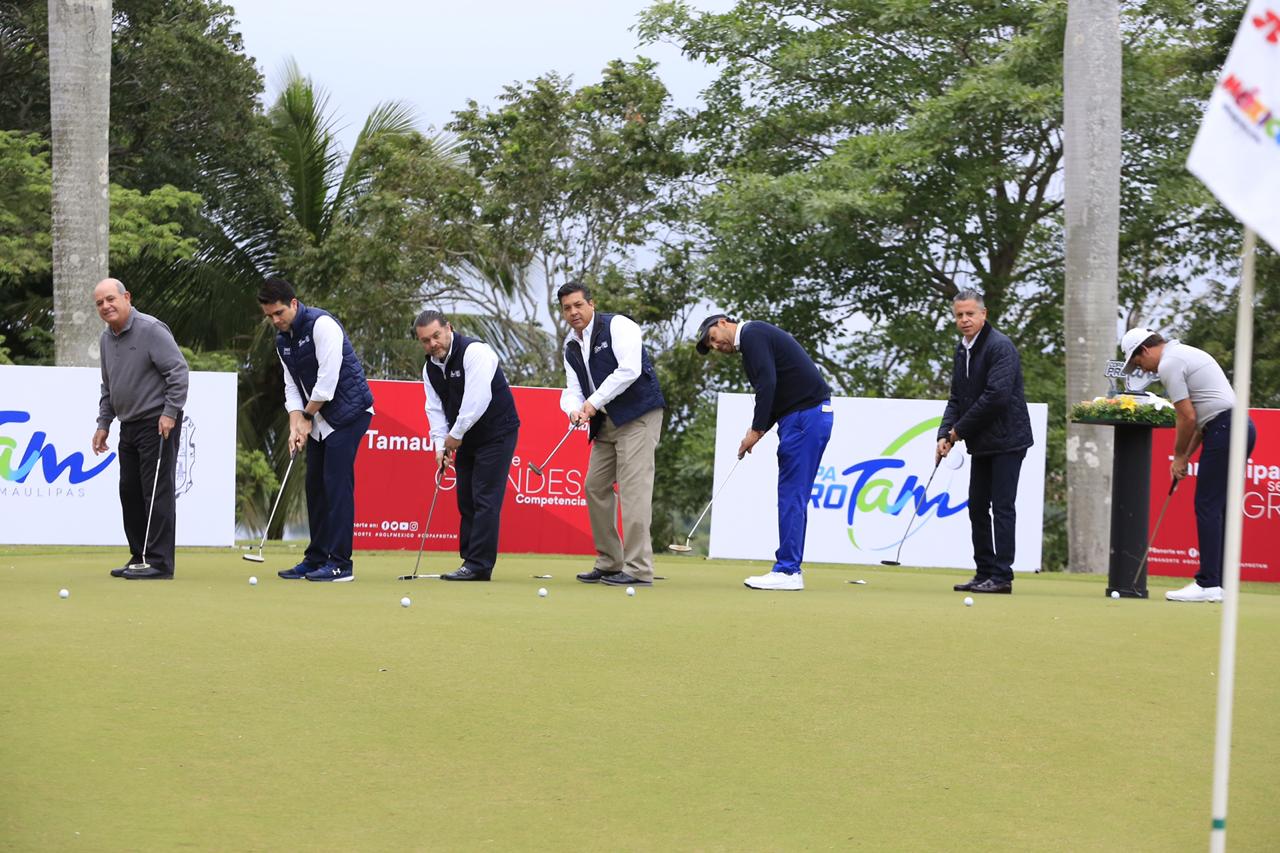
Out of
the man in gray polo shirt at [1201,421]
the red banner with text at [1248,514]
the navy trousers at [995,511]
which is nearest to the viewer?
the man in gray polo shirt at [1201,421]

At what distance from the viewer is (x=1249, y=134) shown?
3422mm

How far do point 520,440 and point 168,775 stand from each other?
921cm

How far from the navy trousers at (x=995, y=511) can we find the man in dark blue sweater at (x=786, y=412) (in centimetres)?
112

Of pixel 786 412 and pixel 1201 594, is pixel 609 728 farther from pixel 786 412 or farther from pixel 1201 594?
pixel 1201 594

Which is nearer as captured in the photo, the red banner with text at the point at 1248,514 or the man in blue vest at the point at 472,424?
the man in blue vest at the point at 472,424

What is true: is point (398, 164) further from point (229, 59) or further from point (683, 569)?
point (683, 569)

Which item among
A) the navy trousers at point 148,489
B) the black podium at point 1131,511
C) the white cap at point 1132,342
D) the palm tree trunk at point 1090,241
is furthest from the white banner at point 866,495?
the navy trousers at point 148,489

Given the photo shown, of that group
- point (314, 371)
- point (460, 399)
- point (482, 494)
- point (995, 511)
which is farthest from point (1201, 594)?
point (314, 371)

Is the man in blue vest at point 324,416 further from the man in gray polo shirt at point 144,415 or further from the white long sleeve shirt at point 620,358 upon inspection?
the white long sleeve shirt at point 620,358

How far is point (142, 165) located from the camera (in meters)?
26.5

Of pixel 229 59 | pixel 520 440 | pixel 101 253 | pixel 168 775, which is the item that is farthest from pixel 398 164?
pixel 168 775

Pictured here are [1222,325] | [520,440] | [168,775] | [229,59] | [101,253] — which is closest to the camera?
[168,775]

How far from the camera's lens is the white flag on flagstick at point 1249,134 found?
132 inches

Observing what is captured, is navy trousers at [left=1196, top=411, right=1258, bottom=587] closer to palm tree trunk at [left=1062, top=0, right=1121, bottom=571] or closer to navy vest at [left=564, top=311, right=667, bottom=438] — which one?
navy vest at [left=564, top=311, right=667, bottom=438]
